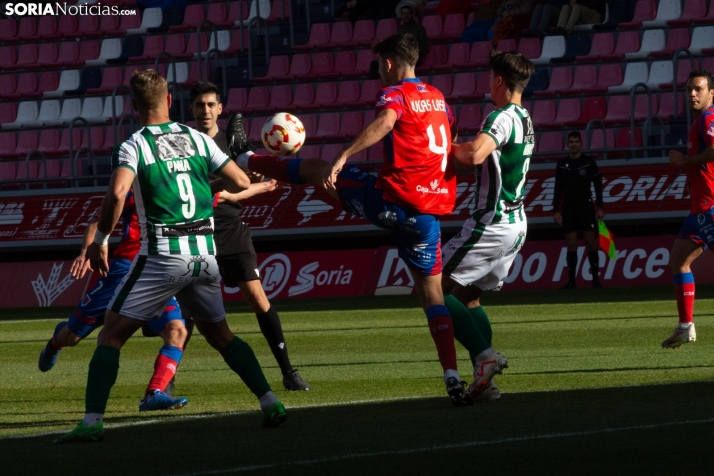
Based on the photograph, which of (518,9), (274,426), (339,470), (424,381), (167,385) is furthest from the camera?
(518,9)

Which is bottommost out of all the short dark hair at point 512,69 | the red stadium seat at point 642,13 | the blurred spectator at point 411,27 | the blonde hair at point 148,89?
the blonde hair at point 148,89

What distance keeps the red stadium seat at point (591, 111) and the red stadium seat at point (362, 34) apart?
4659mm

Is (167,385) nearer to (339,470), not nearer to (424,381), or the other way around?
(424,381)

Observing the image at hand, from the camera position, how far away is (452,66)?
2273 centimetres

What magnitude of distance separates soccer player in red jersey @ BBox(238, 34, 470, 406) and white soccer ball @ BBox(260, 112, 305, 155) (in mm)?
1181

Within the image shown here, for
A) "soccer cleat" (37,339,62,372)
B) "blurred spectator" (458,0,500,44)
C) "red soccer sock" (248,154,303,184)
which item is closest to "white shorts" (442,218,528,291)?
"red soccer sock" (248,154,303,184)

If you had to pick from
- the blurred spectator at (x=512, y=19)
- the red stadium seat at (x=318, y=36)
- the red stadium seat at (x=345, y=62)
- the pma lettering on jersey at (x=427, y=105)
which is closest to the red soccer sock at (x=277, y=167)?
the pma lettering on jersey at (x=427, y=105)

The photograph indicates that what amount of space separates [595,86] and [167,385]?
15.2 metres

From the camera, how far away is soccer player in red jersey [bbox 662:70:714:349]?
9.79m

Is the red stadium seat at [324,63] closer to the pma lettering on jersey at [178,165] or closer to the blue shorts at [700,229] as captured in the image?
the blue shorts at [700,229]

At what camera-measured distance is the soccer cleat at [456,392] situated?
6.96 meters

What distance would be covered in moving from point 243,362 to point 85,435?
0.91 meters

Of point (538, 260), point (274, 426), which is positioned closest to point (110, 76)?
point (538, 260)

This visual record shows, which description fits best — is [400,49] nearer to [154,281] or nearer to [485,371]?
[485,371]
